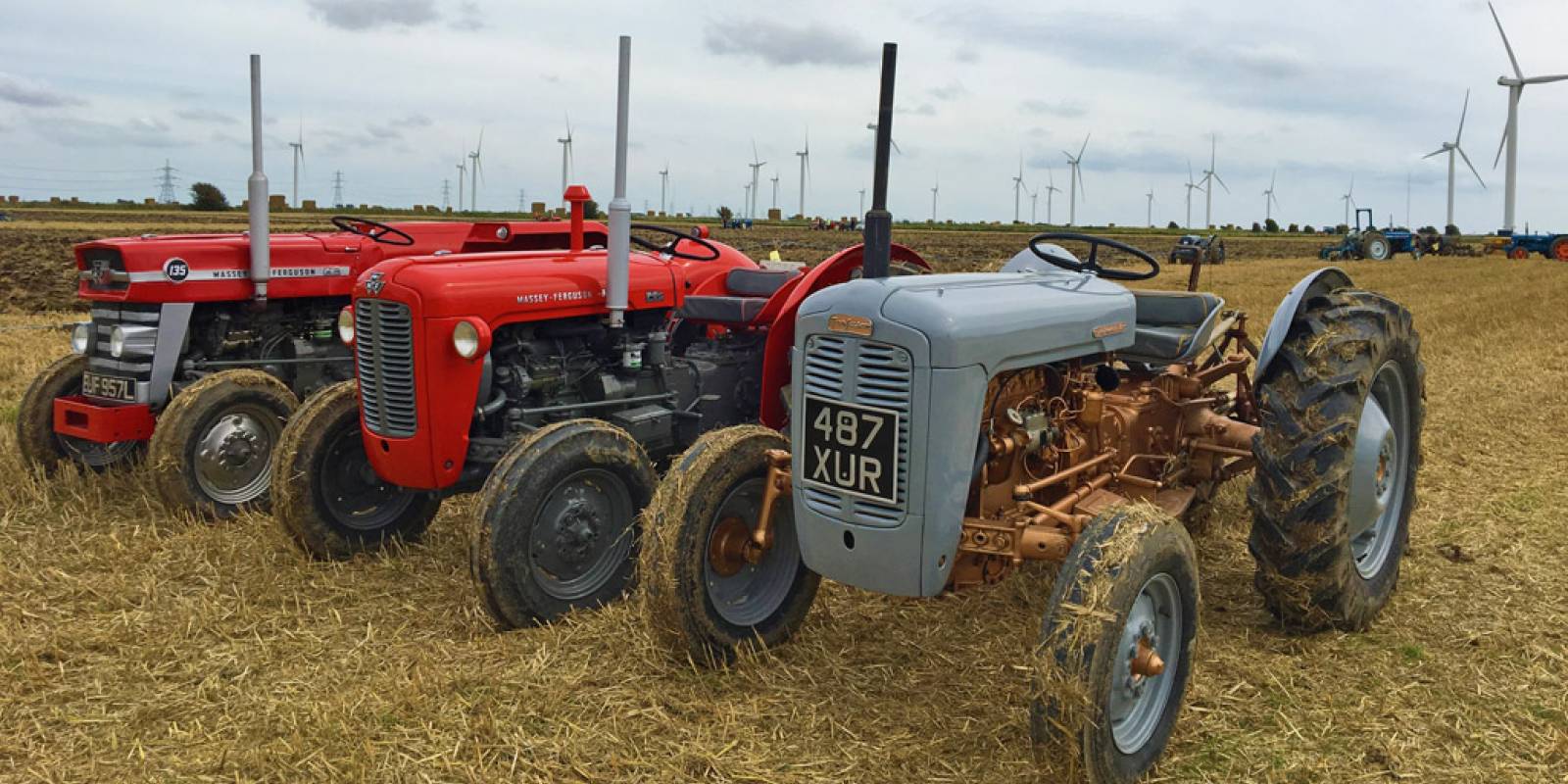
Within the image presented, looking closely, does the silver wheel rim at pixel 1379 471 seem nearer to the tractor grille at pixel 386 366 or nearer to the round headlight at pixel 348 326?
the tractor grille at pixel 386 366

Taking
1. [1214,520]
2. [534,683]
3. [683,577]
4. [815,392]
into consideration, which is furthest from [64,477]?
[1214,520]

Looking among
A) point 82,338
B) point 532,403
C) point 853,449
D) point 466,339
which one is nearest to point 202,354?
point 82,338

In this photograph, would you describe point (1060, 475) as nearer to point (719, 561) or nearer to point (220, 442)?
point (719, 561)

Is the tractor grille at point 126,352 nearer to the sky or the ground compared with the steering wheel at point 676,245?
nearer to the ground

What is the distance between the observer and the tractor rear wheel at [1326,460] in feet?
12.1

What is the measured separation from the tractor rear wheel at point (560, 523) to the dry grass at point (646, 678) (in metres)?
0.14

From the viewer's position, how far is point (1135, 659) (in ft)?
9.80

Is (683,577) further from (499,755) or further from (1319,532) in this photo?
(1319,532)

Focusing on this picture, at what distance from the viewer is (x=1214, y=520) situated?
542 cm

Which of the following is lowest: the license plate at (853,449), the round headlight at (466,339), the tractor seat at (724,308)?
the license plate at (853,449)

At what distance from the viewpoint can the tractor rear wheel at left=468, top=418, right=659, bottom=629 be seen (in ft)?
13.0

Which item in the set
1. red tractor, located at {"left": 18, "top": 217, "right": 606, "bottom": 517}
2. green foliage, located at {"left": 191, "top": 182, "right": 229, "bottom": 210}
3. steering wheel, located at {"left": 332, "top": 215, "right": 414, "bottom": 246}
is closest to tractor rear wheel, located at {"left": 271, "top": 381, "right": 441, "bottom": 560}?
red tractor, located at {"left": 18, "top": 217, "right": 606, "bottom": 517}

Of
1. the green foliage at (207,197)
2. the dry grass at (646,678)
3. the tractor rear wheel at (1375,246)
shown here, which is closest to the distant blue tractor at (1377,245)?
the tractor rear wheel at (1375,246)

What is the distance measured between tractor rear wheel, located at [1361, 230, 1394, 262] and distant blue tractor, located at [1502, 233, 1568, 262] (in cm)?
275
